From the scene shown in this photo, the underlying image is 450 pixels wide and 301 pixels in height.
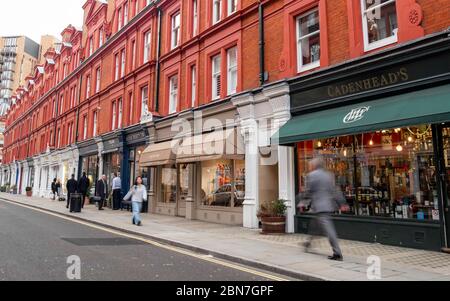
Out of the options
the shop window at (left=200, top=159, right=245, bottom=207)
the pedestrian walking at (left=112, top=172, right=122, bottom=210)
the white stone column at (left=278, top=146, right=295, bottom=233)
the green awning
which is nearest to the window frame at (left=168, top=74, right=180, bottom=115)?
the shop window at (left=200, top=159, right=245, bottom=207)

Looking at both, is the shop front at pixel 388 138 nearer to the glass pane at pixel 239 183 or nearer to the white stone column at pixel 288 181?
the white stone column at pixel 288 181

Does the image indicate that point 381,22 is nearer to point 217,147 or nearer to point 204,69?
point 217,147

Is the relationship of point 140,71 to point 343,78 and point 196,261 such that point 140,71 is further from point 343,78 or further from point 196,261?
point 196,261

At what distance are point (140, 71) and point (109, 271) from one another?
16645mm

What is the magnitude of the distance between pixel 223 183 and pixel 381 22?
7.94m

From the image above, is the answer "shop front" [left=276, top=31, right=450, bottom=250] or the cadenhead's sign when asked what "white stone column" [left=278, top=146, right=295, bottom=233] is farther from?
the cadenhead's sign

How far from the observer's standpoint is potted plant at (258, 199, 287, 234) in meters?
11.3

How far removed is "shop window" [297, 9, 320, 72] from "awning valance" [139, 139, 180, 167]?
21.7 ft

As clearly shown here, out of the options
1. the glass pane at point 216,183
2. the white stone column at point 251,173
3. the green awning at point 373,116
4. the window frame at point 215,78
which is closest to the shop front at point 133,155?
the glass pane at point 216,183

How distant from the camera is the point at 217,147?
13.4 metres

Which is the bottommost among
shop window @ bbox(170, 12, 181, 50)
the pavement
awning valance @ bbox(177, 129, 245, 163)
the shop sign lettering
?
the pavement

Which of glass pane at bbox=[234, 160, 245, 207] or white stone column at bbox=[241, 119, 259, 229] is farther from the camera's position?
glass pane at bbox=[234, 160, 245, 207]

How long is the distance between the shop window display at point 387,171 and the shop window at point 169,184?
8622 millimetres
